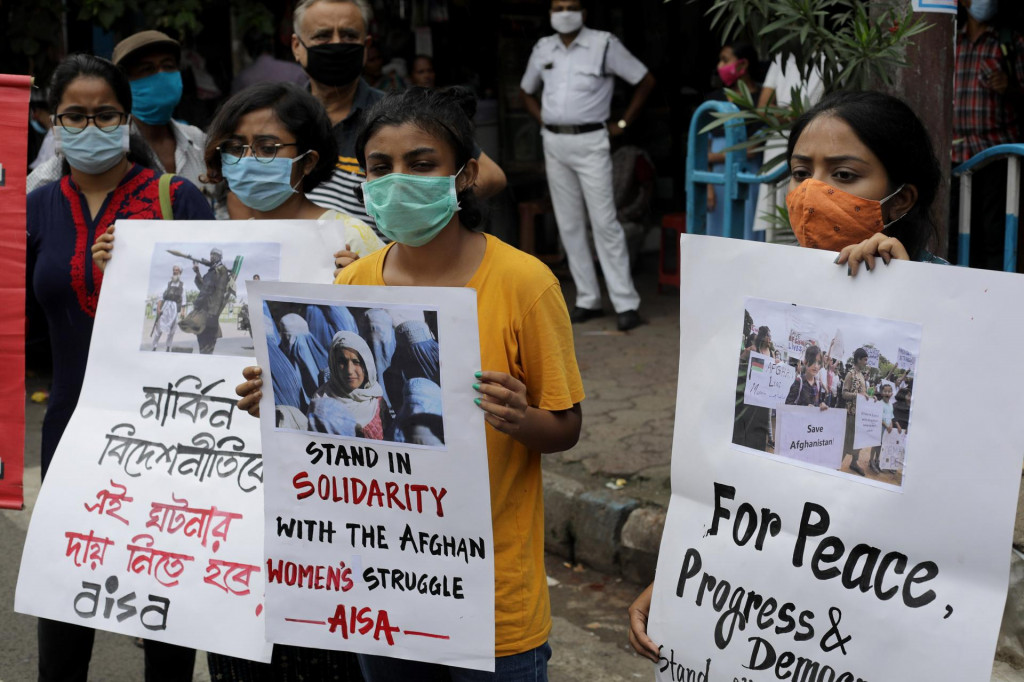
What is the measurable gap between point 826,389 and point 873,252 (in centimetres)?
23

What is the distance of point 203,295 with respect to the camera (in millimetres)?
2756

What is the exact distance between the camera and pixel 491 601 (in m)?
2.05

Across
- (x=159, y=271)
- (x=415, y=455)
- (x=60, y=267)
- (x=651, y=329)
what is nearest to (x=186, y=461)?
(x=159, y=271)

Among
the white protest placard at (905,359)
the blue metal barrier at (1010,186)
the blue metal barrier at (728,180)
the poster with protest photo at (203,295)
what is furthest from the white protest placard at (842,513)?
the blue metal barrier at (728,180)

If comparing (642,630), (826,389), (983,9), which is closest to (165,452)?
(642,630)

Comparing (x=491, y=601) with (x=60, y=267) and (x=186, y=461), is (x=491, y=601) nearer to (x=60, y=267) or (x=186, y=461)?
(x=186, y=461)

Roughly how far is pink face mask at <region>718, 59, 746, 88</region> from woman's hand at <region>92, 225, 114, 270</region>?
4941 mm

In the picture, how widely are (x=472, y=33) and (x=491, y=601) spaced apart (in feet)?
27.2

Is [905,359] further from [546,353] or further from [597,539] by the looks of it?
[597,539]

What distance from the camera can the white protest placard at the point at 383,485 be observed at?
2008 mm

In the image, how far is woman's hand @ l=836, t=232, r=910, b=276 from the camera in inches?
69.7

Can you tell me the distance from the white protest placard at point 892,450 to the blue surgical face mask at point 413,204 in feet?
2.98

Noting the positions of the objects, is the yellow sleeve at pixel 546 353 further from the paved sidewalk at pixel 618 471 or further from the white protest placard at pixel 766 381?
the paved sidewalk at pixel 618 471

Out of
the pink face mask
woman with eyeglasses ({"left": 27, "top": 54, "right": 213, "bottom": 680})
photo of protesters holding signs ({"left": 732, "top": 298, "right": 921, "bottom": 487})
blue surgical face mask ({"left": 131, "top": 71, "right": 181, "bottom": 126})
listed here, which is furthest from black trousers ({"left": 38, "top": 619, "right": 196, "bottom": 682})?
the pink face mask
